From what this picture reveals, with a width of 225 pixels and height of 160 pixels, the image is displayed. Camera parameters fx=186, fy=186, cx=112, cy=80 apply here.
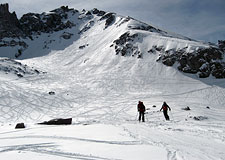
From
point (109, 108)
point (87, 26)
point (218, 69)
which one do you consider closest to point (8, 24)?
point (87, 26)

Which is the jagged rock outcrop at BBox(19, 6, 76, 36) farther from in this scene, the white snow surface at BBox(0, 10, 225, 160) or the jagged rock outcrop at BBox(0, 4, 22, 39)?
the white snow surface at BBox(0, 10, 225, 160)

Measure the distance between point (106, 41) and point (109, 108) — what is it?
4164cm

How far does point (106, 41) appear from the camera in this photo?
63.1 meters

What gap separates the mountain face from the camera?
4050cm

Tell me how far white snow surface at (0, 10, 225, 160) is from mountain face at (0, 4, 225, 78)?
1.22 meters

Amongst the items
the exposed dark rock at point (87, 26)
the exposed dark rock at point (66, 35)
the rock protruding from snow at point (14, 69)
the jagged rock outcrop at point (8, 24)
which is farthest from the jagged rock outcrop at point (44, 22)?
the rock protruding from snow at point (14, 69)

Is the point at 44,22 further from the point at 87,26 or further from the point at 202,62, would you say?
the point at 202,62

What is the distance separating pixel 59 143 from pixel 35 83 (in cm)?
3238

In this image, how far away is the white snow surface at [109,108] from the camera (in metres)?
6.92

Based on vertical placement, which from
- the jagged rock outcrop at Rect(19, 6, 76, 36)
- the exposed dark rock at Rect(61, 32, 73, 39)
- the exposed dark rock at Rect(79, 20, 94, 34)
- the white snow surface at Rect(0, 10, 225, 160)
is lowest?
the white snow surface at Rect(0, 10, 225, 160)

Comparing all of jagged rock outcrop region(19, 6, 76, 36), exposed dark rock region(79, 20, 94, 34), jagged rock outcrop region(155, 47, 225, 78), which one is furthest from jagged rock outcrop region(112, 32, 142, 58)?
jagged rock outcrop region(19, 6, 76, 36)

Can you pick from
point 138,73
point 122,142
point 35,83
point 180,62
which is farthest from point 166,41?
point 122,142

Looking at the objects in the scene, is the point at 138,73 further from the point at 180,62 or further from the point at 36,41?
the point at 36,41

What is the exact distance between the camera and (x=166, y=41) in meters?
47.7
